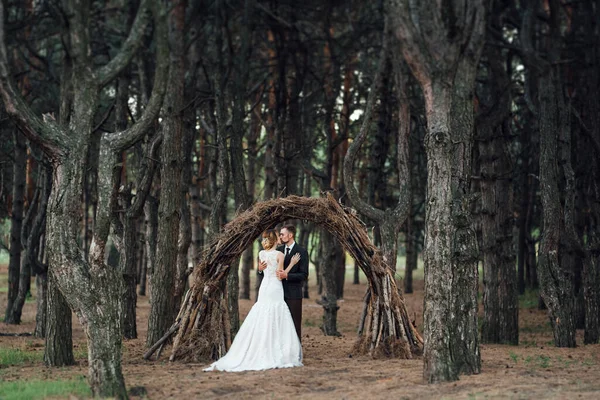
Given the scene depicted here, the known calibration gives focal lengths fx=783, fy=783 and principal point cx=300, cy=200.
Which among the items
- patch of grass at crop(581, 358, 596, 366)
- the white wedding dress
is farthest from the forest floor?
the white wedding dress

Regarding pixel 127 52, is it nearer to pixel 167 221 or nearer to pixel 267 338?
pixel 167 221

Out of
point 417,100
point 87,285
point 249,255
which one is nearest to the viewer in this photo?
point 87,285

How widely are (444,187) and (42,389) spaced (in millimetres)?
5154

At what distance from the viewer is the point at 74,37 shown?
8656mm

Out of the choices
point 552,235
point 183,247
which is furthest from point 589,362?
point 183,247

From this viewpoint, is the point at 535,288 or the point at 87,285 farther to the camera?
the point at 535,288

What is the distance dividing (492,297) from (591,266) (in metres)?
1.88

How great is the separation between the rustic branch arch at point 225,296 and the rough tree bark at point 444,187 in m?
2.44

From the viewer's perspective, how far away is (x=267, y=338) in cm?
1129

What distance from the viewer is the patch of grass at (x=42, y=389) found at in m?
8.25

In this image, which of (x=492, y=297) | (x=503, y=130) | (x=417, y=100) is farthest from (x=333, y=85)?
(x=492, y=297)

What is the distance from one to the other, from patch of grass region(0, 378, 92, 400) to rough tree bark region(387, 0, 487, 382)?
13.3ft

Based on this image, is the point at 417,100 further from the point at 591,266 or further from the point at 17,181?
the point at 17,181

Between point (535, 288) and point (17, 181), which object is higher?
point (17, 181)
